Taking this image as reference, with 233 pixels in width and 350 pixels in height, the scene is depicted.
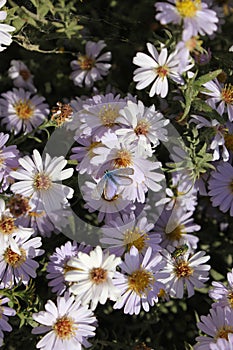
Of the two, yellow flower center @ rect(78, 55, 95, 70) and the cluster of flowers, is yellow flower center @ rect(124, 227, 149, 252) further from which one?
yellow flower center @ rect(78, 55, 95, 70)

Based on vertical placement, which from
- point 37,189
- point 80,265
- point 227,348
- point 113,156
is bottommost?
point 227,348

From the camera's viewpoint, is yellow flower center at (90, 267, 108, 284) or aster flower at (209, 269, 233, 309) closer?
yellow flower center at (90, 267, 108, 284)

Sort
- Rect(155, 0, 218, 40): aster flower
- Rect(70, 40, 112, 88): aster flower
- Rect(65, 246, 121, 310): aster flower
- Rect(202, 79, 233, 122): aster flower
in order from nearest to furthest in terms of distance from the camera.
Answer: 1. Rect(155, 0, 218, 40): aster flower
2. Rect(65, 246, 121, 310): aster flower
3. Rect(202, 79, 233, 122): aster flower
4. Rect(70, 40, 112, 88): aster flower

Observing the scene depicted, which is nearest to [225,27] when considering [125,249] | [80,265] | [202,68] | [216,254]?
[202,68]

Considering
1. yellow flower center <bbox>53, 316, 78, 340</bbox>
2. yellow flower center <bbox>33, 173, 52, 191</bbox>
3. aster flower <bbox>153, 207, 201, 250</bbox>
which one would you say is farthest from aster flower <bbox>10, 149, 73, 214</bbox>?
aster flower <bbox>153, 207, 201, 250</bbox>

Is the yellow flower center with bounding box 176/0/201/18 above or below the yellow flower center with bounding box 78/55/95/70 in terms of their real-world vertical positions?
above

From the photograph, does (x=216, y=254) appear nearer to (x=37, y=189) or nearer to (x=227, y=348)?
(x=227, y=348)
